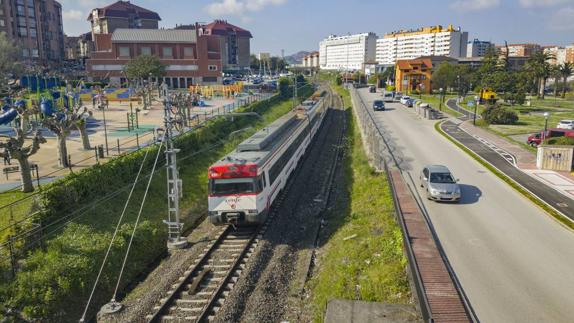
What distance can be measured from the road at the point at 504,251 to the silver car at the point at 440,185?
419mm

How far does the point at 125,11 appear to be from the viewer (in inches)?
6378

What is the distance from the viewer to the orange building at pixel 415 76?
3563 inches

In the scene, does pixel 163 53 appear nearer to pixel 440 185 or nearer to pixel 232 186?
pixel 232 186

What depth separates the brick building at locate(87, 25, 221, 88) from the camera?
102688 millimetres

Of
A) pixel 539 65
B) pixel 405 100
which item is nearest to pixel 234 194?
pixel 405 100

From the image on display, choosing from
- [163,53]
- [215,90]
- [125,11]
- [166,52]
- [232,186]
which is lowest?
[232,186]

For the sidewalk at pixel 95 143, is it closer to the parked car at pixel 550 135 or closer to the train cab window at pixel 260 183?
the train cab window at pixel 260 183

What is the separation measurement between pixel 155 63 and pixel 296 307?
7685cm

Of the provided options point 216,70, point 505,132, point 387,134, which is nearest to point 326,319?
point 387,134

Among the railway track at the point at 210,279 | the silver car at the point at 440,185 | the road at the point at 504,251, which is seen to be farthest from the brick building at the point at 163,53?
the railway track at the point at 210,279

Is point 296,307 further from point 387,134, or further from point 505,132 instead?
point 505,132

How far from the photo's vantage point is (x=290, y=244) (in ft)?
65.3

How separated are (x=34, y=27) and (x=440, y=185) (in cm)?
12718

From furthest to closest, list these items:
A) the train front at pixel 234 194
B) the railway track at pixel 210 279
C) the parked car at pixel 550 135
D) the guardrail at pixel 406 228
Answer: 1. the parked car at pixel 550 135
2. the train front at pixel 234 194
3. the railway track at pixel 210 279
4. the guardrail at pixel 406 228
